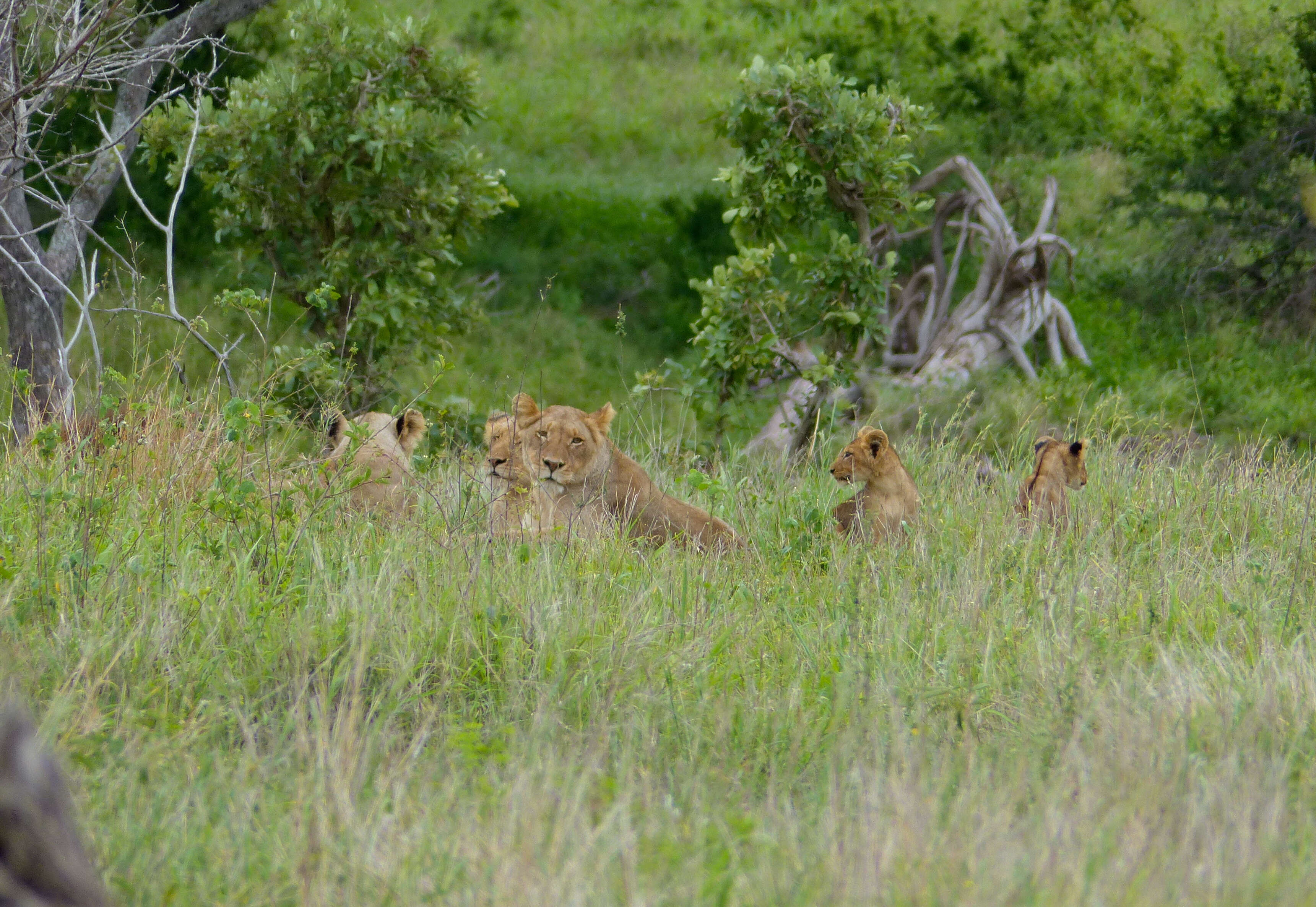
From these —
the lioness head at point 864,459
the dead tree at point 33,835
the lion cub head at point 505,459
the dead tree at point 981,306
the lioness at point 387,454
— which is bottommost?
the dead tree at point 981,306

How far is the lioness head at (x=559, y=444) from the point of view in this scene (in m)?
5.41

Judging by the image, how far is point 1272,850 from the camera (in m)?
2.43

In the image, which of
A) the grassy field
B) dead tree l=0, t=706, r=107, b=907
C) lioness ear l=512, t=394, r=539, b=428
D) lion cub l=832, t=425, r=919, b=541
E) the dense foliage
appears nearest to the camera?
dead tree l=0, t=706, r=107, b=907

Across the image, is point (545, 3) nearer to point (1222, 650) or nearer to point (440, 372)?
point (440, 372)

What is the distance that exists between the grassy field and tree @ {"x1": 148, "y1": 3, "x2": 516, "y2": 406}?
3.33 meters

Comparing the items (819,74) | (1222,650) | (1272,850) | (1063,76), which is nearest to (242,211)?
(819,74)

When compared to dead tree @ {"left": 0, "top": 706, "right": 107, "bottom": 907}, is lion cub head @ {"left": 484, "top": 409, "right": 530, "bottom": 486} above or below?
below

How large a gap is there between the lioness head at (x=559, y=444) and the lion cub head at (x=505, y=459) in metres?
0.05

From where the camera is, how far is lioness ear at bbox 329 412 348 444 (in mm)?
5562

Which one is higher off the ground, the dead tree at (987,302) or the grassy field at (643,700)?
the grassy field at (643,700)

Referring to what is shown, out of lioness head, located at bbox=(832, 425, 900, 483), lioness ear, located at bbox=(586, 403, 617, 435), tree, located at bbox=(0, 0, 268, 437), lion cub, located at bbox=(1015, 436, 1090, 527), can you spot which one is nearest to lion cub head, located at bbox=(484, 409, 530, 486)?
lioness ear, located at bbox=(586, 403, 617, 435)

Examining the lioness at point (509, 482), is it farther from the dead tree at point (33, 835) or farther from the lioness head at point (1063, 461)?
the dead tree at point (33, 835)

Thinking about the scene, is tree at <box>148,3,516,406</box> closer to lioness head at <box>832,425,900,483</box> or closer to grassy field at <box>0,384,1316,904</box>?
grassy field at <box>0,384,1316,904</box>

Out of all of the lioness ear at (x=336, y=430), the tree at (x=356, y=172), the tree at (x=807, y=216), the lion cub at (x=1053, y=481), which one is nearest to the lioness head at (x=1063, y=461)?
the lion cub at (x=1053, y=481)
